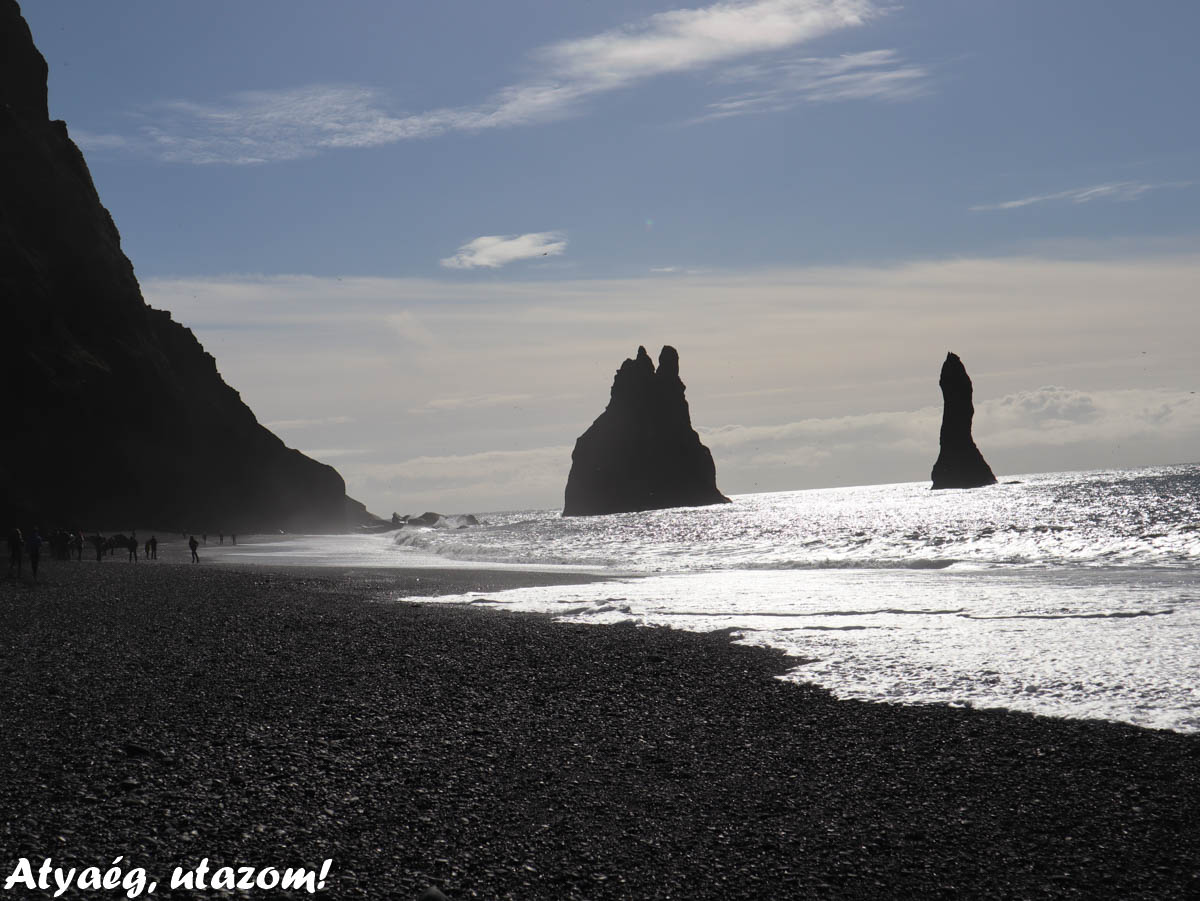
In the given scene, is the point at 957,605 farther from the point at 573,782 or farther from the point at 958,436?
the point at 958,436

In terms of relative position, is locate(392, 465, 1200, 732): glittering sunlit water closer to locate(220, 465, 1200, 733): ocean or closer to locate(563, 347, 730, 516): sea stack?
locate(220, 465, 1200, 733): ocean

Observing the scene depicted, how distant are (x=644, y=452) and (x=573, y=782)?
15810cm

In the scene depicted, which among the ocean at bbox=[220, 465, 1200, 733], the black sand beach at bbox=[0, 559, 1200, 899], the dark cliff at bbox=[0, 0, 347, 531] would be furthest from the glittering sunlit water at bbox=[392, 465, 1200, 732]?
the dark cliff at bbox=[0, 0, 347, 531]

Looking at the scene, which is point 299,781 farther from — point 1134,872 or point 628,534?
point 628,534

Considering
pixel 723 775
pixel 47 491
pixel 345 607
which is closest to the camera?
pixel 723 775

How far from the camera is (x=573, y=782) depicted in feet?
34.2

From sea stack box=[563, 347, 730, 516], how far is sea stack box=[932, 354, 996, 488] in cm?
4290

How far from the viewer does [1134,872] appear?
7.96 metres

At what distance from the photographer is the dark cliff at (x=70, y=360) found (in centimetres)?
6669

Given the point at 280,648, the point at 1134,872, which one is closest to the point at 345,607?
the point at 280,648

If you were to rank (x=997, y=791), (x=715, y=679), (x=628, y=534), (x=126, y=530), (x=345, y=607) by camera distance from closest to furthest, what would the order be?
(x=997, y=791)
(x=715, y=679)
(x=345, y=607)
(x=126, y=530)
(x=628, y=534)

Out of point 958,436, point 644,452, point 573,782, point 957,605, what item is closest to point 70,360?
point 957,605

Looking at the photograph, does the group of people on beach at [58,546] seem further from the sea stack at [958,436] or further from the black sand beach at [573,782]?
the sea stack at [958,436]

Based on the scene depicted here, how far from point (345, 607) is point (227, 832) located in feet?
60.7
